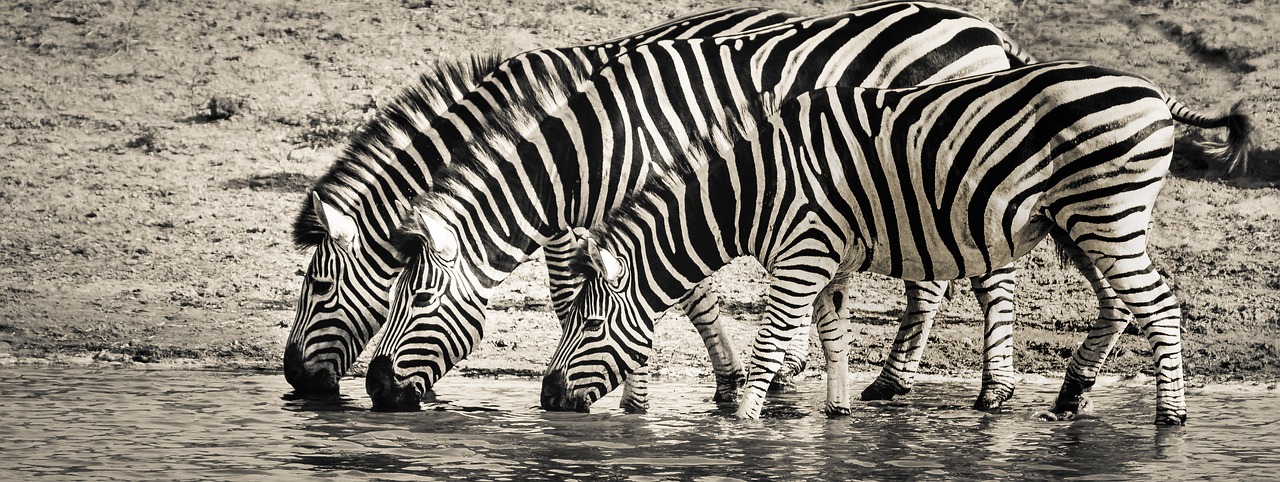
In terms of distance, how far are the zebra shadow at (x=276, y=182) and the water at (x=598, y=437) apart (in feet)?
14.4

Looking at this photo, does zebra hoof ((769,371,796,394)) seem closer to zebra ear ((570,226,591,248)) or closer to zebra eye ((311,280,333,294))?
zebra ear ((570,226,591,248))

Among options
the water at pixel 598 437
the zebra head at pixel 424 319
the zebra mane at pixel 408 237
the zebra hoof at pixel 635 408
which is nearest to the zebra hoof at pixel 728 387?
the water at pixel 598 437

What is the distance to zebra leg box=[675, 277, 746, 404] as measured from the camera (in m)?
9.87

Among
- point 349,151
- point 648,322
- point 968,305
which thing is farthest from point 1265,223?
point 349,151

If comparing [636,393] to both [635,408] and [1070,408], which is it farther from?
[1070,408]

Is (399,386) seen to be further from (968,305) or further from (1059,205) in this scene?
(968,305)

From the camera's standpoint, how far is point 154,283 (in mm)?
12891

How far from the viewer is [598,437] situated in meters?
8.32

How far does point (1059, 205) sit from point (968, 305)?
176 inches

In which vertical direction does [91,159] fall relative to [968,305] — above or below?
above

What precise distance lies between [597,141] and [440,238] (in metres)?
1.21

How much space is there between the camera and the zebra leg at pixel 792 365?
10.0 metres

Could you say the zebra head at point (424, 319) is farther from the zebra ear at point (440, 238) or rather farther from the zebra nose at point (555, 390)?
the zebra nose at point (555, 390)

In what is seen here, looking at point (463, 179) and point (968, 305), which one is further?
point (968, 305)
